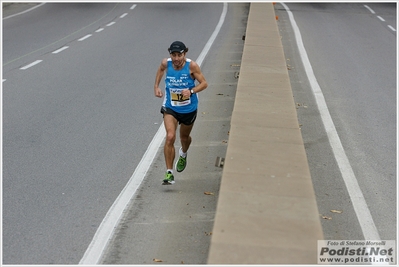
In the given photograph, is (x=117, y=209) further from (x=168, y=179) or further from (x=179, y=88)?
(x=179, y=88)

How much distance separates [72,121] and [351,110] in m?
5.13

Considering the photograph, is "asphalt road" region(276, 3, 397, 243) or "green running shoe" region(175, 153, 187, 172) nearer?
"asphalt road" region(276, 3, 397, 243)

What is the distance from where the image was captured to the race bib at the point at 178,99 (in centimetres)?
921

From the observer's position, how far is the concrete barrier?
5.91 m

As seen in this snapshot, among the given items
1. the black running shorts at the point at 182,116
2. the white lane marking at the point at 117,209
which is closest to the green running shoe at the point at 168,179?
the white lane marking at the point at 117,209

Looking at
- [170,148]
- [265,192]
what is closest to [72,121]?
[170,148]

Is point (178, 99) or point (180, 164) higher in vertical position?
point (178, 99)

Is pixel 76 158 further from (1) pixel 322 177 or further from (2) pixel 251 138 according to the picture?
(1) pixel 322 177

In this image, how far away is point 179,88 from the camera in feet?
30.1

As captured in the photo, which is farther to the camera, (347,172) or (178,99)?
(347,172)

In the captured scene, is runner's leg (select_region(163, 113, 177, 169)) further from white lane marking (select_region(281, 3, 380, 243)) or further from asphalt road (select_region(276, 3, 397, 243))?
white lane marking (select_region(281, 3, 380, 243))

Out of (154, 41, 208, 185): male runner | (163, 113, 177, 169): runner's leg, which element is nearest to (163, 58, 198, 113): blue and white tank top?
(154, 41, 208, 185): male runner

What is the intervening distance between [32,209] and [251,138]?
9.50 ft

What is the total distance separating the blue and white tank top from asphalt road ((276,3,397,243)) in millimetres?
1860
